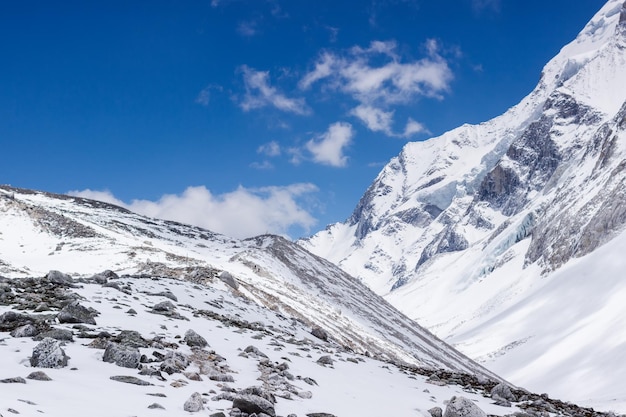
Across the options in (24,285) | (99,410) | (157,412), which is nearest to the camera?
(99,410)

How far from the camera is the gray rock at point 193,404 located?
32.4ft

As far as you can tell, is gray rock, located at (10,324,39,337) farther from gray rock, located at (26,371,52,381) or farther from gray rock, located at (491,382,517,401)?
gray rock, located at (491,382,517,401)

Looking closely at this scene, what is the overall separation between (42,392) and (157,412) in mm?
1835

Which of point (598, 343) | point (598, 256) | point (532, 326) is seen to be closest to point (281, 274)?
point (598, 343)

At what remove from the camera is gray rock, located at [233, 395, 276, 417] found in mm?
10305

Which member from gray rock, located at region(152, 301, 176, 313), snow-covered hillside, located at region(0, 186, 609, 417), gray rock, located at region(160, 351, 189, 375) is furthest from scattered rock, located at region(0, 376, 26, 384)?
gray rock, located at region(152, 301, 176, 313)

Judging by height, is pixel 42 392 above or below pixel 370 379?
below

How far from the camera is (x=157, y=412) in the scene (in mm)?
9328

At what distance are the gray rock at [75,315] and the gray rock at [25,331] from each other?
1938 mm

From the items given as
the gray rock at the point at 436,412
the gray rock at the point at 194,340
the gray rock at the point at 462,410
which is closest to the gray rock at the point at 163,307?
the gray rock at the point at 194,340

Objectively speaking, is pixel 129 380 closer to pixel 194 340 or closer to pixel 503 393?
pixel 194 340

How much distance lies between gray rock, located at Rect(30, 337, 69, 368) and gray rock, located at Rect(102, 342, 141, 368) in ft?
3.32

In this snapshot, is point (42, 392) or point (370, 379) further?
point (370, 379)

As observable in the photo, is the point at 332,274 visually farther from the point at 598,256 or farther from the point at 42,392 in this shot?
the point at 598,256
